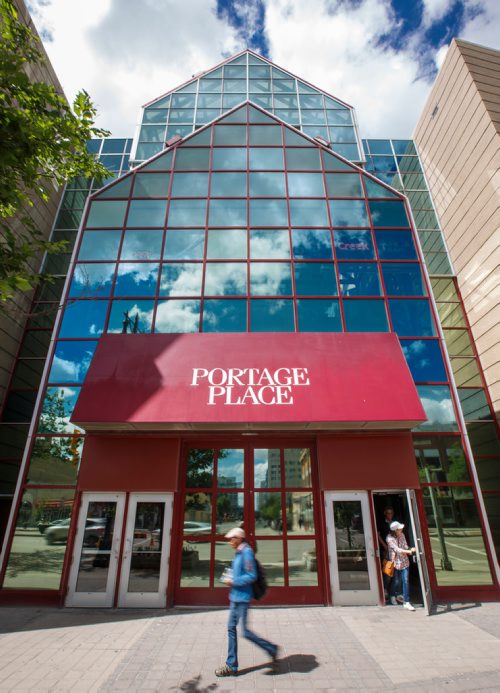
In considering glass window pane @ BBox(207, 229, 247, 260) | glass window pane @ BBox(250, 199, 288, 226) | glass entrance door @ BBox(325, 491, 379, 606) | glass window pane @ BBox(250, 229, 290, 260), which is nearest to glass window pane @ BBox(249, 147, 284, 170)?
glass window pane @ BBox(250, 199, 288, 226)

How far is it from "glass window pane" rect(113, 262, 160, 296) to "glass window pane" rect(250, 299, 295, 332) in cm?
335

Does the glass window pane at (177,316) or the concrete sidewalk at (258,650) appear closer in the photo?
the concrete sidewalk at (258,650)

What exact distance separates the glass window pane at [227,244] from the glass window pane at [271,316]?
6.42 feet

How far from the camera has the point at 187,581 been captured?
8602 mm

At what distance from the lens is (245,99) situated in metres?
17.3

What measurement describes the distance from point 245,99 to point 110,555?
1940cm

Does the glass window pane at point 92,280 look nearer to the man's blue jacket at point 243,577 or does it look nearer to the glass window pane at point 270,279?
the glass window pane at point 270,279

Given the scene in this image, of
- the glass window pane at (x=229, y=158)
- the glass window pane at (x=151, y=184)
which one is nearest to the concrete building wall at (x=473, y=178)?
the glass window pane at (x=229, y=158)

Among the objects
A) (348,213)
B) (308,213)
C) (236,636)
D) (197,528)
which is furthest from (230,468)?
(348,213)

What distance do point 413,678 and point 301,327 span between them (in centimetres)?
792

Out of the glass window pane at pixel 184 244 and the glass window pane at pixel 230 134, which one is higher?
the glass window pane at pixel 230 134

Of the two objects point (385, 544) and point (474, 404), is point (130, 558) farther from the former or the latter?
point (474, 404)

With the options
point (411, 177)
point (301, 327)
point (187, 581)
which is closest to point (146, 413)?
point (187, 581)

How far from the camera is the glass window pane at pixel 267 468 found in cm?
929
